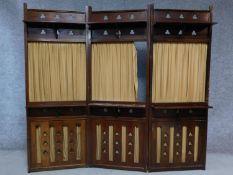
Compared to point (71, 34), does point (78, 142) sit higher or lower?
lower

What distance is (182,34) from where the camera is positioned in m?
3.18

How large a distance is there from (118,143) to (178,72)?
3.89 ft

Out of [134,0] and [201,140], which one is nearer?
[201,140]

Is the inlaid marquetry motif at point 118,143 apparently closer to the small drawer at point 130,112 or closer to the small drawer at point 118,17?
the small drawer at point 130,112

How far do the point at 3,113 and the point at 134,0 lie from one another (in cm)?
266

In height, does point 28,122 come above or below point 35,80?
below

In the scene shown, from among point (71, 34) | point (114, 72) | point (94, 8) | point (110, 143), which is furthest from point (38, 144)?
point (94, 8)

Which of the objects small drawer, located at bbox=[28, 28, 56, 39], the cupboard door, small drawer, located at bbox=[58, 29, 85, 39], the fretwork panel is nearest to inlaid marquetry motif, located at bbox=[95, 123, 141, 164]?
the fretwork panel

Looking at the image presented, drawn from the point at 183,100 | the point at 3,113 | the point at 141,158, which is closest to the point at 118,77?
the point at 183,100

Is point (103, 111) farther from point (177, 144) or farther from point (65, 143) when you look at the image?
point (177, 144)

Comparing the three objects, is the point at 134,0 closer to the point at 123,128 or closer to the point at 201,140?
the point at 123,128

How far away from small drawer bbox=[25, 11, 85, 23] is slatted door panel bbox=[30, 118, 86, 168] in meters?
1.23

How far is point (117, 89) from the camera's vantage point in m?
3.23

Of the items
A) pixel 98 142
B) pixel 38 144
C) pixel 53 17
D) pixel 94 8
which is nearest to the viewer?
pixel 53 17
